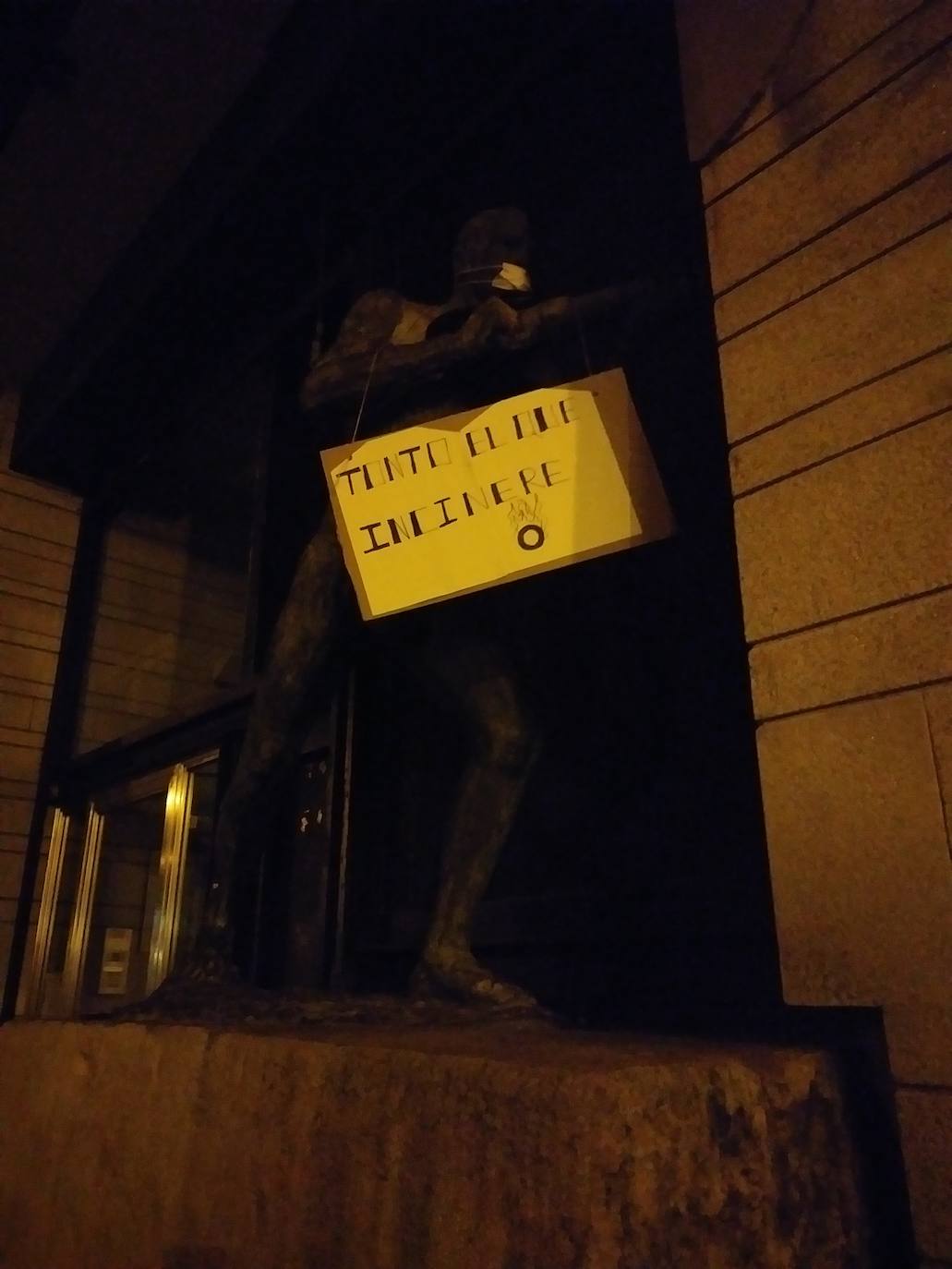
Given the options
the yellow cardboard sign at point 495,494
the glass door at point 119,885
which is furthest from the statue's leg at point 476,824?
the glass door at point 119,885

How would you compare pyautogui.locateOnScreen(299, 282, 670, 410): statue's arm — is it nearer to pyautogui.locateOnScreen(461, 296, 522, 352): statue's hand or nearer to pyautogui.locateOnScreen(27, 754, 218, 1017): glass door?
pyautogui.locateOnScreen(461, 296, 522, 352): statue's hand

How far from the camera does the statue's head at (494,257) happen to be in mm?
2025

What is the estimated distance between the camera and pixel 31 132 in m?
3.67

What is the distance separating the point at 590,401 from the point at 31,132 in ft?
10.5

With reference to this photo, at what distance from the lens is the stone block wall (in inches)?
45.3

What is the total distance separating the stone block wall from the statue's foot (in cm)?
54

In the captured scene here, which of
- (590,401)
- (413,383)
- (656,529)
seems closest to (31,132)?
(413,383)

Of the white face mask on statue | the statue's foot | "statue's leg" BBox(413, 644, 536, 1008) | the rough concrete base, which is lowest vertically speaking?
the rough concrete base

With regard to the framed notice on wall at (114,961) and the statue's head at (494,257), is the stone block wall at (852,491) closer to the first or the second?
the statue's head at (494,257)

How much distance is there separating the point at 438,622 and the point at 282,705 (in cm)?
39

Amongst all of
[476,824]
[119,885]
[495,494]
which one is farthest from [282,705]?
[119,885]

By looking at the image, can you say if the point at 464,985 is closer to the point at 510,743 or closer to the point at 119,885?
the point at 510,743

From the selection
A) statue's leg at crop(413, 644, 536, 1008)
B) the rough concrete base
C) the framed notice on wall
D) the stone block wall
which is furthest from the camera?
the framed notice on wall

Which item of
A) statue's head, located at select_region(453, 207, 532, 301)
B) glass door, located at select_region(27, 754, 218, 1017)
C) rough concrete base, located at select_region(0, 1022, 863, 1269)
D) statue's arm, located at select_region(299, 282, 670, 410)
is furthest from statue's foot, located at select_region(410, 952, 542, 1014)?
glass door, located at select_region(27, 754, 218, 1017)
